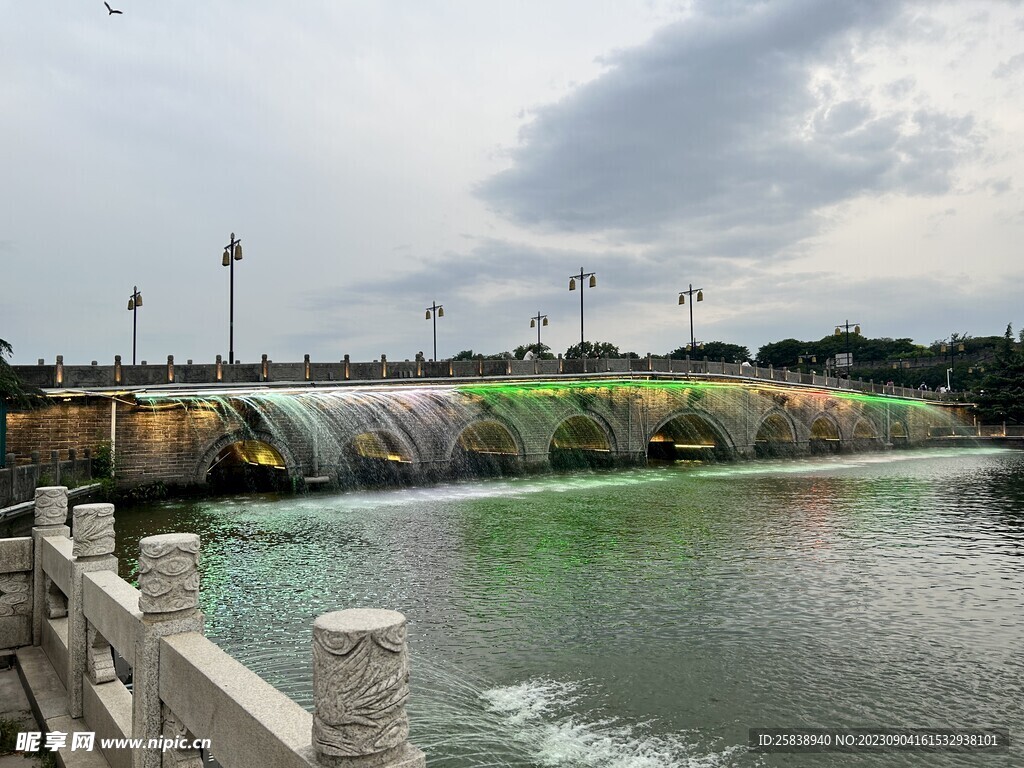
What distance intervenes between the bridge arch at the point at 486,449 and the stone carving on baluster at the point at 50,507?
90.7ft

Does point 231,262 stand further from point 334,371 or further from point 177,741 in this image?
point 177,741

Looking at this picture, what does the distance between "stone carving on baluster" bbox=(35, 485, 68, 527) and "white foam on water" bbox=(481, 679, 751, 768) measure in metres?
5.66

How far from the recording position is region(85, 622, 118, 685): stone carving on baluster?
6457mm

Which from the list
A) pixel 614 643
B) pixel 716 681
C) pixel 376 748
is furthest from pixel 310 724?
pixel 614 643

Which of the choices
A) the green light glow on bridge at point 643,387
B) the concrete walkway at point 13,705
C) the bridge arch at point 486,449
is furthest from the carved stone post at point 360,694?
the green light glow on bridge at point 643,387

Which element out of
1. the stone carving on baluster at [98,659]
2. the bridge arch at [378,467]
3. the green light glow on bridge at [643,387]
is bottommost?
the bridge arch at [378,467]

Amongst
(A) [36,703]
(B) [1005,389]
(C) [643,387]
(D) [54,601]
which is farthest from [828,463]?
(A) [36,703]

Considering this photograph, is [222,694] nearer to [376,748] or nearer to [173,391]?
[376,748]

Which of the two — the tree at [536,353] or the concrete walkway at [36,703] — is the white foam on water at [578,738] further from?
the tree at [536,353]

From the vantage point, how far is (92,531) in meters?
6.59

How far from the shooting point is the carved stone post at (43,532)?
834 centimetres

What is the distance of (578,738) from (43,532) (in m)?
6.82

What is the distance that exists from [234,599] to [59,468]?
13.3 m

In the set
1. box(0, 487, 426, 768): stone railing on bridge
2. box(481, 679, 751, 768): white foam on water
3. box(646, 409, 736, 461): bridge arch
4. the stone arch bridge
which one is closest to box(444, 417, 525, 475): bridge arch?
the stone arch bridge
